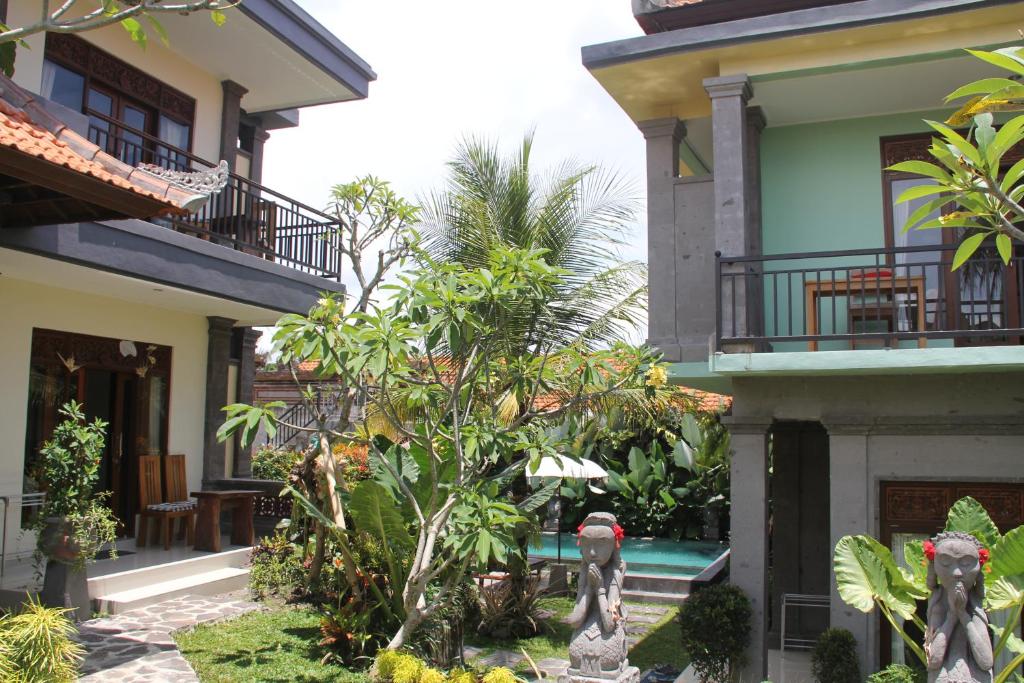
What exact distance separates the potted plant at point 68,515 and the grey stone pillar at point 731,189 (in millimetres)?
6282

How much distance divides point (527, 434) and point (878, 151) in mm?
4977

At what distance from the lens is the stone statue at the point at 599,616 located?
690cm

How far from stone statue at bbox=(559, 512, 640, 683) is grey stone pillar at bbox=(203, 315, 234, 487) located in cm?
808

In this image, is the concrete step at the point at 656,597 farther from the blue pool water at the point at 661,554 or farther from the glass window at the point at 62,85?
the glass window at the point at 62,85

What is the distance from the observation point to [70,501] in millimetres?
8648

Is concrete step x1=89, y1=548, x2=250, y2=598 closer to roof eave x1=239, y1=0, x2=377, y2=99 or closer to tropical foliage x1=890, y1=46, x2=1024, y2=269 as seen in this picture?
roof eave x1=239, y1=0, x2=377, y2=99

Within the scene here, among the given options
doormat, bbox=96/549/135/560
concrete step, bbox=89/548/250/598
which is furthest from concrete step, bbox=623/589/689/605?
doormat, bbox=96/549/135/560

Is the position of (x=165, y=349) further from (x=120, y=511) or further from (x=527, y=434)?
(x=527, y=434)

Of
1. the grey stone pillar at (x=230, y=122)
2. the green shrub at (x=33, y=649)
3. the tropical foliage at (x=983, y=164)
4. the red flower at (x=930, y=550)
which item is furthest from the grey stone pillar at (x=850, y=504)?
the grey stone pillar at (x=230, y=122)

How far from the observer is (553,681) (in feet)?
28.0

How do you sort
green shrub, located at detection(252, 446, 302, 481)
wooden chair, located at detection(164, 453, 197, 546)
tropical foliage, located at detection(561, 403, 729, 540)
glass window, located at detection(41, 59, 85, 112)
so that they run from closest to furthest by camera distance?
1. glass window, located at detection(41, 59, 85, 112)
2. wooden chair, located at detection(164, 453, 197, 546)
3. green shrub, located at detection(252, 446, 302, 481)
4. tropical foliage, located at detection(561, 403, 729, 540)

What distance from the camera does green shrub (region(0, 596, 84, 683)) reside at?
5.77 m

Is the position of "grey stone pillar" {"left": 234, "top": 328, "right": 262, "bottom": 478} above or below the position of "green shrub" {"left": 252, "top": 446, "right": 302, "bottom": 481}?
above

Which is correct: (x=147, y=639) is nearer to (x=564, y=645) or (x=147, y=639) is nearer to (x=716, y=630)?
(x=564, y=645)
